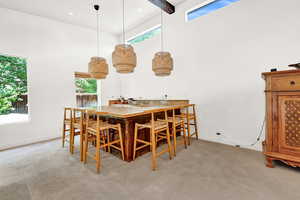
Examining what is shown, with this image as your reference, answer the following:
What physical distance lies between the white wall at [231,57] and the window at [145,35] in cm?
41

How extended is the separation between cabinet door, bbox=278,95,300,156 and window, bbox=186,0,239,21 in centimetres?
231

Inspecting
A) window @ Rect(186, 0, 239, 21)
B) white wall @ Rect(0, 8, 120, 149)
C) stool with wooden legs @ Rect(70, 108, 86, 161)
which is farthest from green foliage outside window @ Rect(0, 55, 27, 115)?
window @ Rect(186, 0, 239, 21)

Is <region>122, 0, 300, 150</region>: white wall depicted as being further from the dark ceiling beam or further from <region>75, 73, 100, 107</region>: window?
<region>75, 73, 100, 107</region>: window

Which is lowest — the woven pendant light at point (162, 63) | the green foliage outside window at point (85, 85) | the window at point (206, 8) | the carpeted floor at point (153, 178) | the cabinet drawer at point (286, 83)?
the carpeted floor at point (153, 178)

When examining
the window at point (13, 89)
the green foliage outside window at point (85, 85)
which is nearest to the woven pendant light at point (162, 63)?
the green foliage outside window at point (85, 85)

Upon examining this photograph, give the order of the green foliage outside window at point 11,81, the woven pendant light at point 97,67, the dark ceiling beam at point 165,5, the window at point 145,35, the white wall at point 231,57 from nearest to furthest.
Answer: the white wall at point 231,57 < the woven pendant light at point 97,67 < the green foliage outside window at point 11,81 < the dark ceiling beam at point 165,5 < the window at point 145,35

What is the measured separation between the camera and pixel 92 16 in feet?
12.9

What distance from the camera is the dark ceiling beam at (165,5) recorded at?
3390 millimetres

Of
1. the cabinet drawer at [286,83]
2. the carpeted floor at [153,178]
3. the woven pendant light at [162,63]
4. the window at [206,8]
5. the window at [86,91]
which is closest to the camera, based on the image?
the carpeted floor at [153,178]

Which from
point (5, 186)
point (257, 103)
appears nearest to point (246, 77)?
point (257, 103)

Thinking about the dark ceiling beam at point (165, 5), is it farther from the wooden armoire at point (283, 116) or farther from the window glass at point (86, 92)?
the window glass at point (86, 92)

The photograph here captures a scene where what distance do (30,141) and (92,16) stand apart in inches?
148

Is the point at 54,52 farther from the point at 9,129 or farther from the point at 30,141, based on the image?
the point at 30,141

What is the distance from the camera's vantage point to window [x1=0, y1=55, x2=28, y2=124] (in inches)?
126
